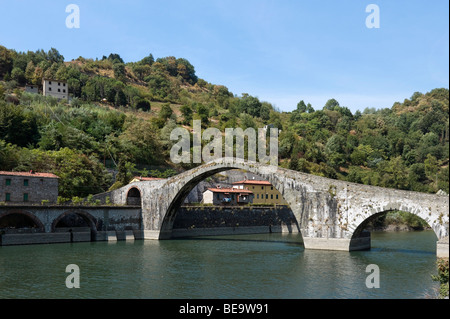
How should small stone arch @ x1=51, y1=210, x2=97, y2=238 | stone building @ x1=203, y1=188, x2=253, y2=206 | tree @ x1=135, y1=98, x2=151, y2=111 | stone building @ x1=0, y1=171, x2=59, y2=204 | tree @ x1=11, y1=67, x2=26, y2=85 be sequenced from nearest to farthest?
small stone arch @ x1=51, y1=210, x2=97, y2=238
stone building @ x1=0, y1=171, x2=59, y2=204
stone building @ x1=203, y1=188, x2=253, y2=206
tree @ x1=11, y1=67, x2=26, y2=85
tree @ x1=135, y1=98, x2=151, y2=111

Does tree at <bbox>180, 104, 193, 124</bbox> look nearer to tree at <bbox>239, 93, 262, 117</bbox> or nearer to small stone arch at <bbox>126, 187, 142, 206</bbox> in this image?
tree at <bbox>239, 93, 262, 117</bbox>

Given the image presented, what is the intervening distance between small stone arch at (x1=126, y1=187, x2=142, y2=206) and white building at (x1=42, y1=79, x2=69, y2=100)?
194ft

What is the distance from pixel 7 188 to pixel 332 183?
107 feet

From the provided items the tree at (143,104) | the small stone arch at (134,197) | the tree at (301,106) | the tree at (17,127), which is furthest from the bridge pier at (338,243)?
the tree at (301,106)

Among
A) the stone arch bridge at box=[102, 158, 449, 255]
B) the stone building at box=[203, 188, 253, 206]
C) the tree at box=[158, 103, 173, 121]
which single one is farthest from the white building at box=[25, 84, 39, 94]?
the stone arch bridge at box=[102, 158, 449, 255]

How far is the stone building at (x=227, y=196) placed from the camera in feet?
221

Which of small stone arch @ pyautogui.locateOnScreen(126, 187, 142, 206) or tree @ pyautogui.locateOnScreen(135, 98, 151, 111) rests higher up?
tree @ pyautogui.locateOnScreen(135, 98, 151, 111)

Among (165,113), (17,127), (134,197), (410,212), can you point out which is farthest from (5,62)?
(410,212)

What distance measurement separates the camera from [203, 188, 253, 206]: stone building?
67500mm

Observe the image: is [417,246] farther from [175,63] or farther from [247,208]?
[175,63]

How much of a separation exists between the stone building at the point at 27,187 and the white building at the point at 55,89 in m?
61.6

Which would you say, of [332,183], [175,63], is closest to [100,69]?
[175,63]

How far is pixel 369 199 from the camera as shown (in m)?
34.7

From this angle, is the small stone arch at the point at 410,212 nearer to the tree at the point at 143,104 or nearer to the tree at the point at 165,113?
the tree at the point at 165,113
